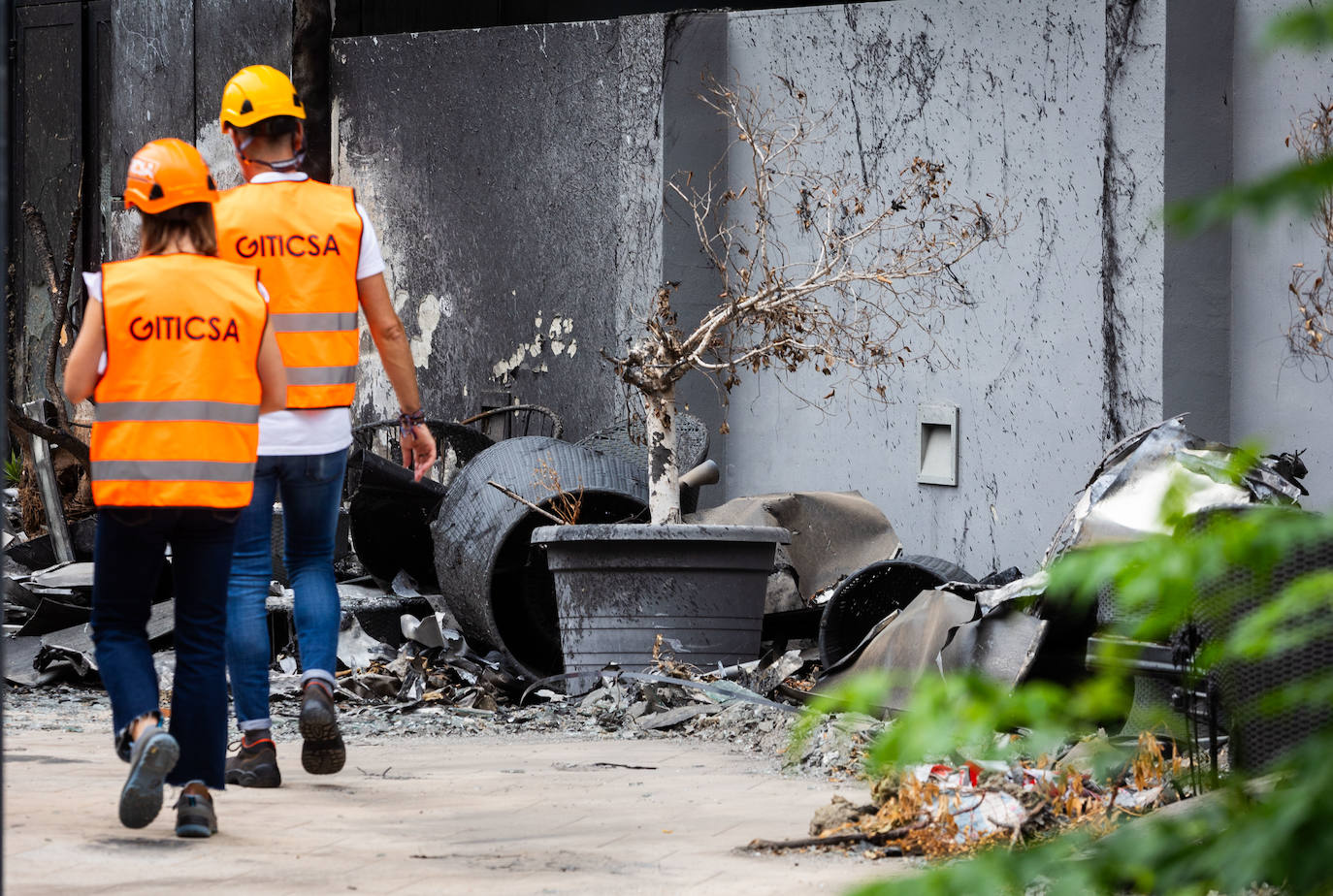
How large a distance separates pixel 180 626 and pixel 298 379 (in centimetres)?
77

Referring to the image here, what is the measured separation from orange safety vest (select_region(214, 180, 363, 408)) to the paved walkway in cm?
104

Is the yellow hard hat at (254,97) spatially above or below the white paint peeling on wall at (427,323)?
above

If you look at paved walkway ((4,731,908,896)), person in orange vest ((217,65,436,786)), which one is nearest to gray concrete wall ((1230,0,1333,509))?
paved walkway ((4,731,908,896))

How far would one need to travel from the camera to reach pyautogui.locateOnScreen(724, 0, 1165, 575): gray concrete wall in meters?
6.39

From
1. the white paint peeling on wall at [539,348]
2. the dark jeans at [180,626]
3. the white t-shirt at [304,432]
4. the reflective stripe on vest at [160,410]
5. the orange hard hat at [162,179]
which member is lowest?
the dark jeans at [180,626]

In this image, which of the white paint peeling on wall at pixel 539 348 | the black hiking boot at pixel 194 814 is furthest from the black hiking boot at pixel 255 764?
the white paint peeling on wall at pixel 539 348

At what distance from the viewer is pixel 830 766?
465 centimetres

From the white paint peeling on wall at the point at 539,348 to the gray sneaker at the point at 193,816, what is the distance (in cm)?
478

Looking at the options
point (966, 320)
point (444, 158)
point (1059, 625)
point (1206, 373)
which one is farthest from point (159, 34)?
point (1059, 625)

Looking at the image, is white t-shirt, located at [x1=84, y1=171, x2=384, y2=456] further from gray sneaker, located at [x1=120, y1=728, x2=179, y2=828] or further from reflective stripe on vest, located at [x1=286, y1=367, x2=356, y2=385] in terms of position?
gray sneaker, located at [x1=120, y1=728, x2=179, y2=828]

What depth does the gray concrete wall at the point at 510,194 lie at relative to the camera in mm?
8094

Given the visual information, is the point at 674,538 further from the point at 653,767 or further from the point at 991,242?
the point at 991,242

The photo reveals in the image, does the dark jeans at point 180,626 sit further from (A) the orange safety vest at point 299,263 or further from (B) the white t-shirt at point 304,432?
(A) the orange safety vest at point 299,263

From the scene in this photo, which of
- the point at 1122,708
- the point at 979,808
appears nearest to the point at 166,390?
the point at 979,808
